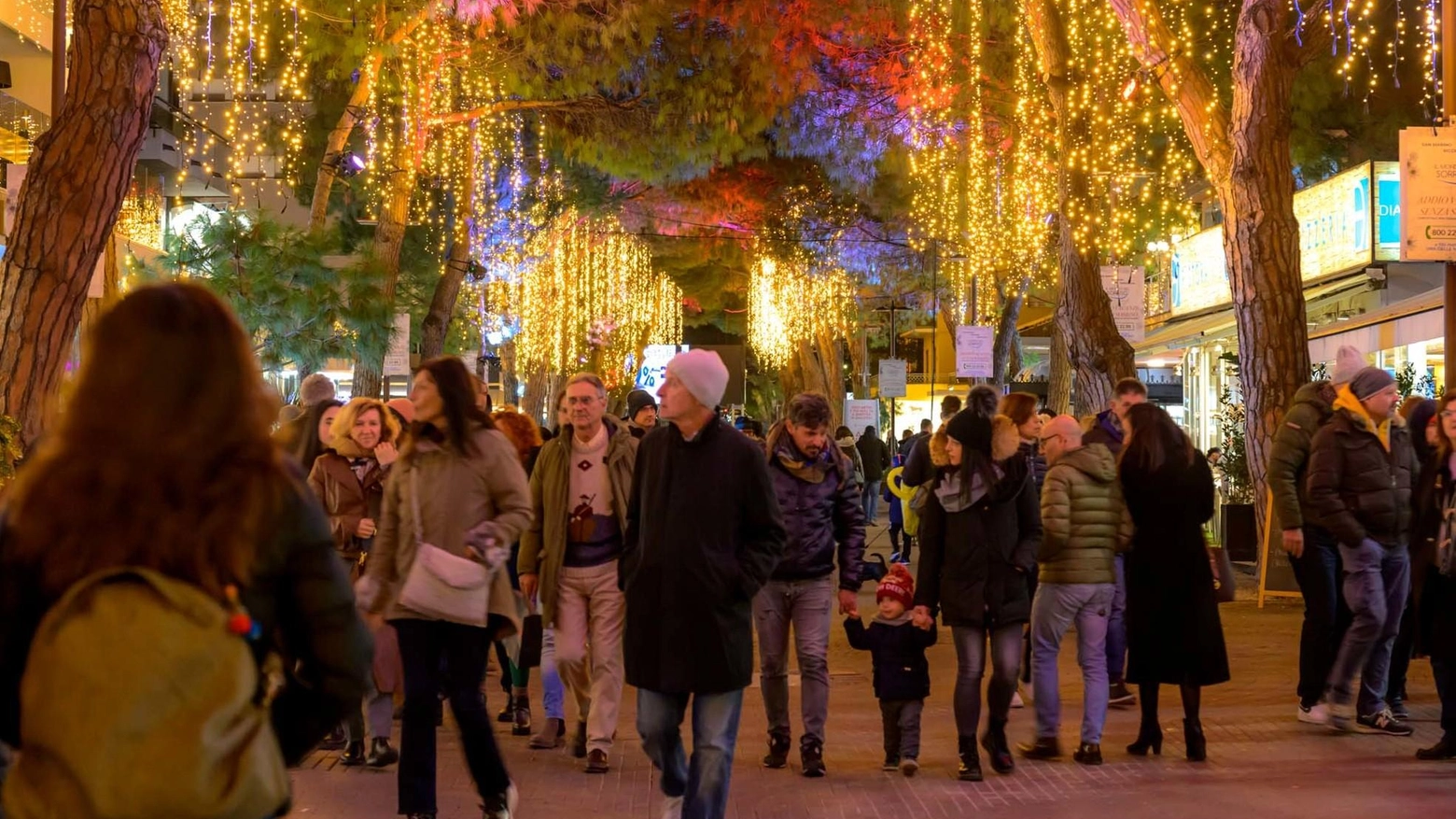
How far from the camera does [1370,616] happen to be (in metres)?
8.48

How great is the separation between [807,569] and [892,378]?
2776cm

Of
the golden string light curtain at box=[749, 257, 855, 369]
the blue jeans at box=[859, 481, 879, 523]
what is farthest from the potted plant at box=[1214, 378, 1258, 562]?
the golden string light curtain at box=[749, 257, 855, 369]

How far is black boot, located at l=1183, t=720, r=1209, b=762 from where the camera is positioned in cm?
803

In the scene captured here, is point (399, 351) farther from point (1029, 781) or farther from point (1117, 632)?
point (1029, 781)

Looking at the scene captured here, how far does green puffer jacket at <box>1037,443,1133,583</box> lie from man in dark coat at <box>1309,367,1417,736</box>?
4.52 ft

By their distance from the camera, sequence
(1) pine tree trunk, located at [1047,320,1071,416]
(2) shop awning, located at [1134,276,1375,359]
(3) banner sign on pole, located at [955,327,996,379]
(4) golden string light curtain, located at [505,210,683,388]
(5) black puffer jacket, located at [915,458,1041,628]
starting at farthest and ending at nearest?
1. (4) golden string light curtain, located at [505,210,683,388]
2. (3) banner sign on pole, located at [955,327,996,379]
3. (1) pine tree trunk, located at [1047,320,1071,416]
4. (2) shop awning, located at [1134,276,1375,359]
5. (5) black puffer jacket, located at [915,458,1041,628]

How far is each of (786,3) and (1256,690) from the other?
673 inches

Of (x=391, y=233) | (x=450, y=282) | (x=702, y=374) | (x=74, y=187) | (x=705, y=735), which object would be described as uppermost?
(x=391, y=233)

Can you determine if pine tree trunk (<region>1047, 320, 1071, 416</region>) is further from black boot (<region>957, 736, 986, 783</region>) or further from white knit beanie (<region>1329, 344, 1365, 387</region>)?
black boot (<region>957, 736, 986, 783</region>)

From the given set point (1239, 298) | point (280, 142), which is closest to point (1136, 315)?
point (1239, 298)

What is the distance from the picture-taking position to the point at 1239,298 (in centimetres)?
1427

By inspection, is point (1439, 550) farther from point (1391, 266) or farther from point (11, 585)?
point (1391, 266)

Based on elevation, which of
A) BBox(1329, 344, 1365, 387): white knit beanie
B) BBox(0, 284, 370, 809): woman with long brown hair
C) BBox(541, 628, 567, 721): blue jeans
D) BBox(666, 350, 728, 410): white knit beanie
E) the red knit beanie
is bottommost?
BBox(541, 628, 567, 721): blue jeans

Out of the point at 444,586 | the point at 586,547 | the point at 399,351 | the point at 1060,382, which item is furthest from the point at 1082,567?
the point at 1060,382
